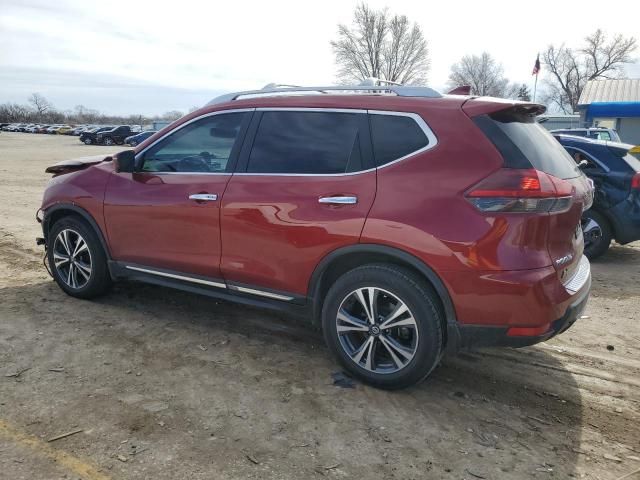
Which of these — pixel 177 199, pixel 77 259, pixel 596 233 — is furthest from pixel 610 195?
pixel 77 259

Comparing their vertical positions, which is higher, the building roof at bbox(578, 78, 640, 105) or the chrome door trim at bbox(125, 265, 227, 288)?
the building roof at bbox(578, 78, 640, 105)

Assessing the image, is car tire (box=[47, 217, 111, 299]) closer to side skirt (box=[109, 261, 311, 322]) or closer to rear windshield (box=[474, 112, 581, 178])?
side skirt (box=[109, 261, 311, 322])

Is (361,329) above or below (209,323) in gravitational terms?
above

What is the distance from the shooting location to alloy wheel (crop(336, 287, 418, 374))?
10.9 feet

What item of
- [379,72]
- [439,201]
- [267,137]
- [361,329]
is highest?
[379,72]

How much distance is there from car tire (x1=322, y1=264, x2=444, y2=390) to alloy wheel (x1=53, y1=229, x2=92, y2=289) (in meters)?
2.53

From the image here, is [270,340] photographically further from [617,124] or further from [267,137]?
[617,124]

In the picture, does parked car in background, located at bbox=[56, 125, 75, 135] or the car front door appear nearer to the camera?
the car front door

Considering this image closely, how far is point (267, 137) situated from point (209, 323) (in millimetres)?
1713

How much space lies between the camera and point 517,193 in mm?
2941

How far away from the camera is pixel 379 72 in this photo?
63500 millimetres

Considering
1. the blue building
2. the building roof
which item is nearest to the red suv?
the blue building

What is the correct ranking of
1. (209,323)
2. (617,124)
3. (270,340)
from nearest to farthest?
(270,340)
(209,323)
(617,124)

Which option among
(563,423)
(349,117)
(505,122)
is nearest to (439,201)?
(505,122)
